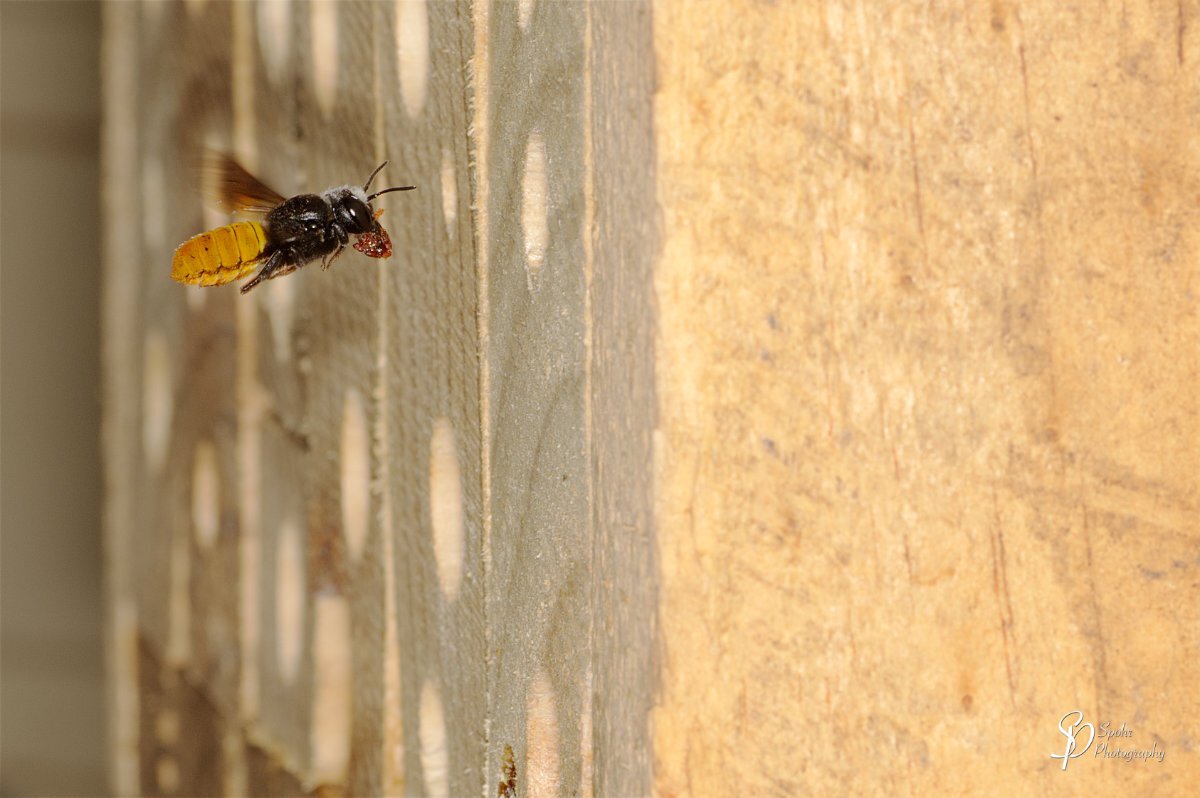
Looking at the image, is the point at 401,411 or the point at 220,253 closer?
the point at 401,411

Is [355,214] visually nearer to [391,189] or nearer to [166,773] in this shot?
[391,189]

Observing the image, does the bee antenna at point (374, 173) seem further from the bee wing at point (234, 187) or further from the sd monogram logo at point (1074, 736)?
the sd monogram logo at point (1074, 736)

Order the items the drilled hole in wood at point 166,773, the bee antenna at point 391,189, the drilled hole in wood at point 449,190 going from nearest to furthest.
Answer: the drilled hole in wood at point 449,190 → the bee antenna at point 391,189 → the drilled hole in wood at point 166,773

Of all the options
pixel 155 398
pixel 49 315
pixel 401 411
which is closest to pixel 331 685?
pixel 401 411

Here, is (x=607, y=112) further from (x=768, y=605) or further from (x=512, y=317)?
(x=768, y=605)

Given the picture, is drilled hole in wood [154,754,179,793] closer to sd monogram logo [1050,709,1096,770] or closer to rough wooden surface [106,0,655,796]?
rough wooden surface [106,0,655,796]

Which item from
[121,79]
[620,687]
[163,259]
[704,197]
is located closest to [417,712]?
[620,687]

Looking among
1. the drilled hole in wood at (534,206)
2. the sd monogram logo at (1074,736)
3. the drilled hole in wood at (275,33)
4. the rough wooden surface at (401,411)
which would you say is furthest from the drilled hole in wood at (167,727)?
the sd monogram logo at (1074,736)
